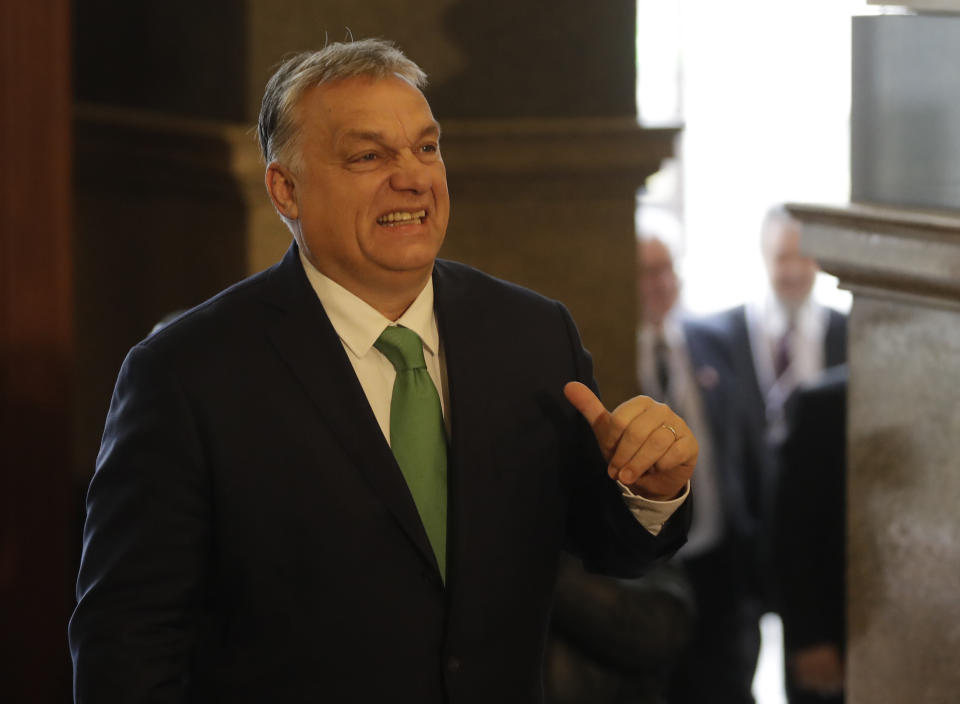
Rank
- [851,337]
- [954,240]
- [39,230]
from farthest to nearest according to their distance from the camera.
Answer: [39,230]
[851,337]
[954,240]

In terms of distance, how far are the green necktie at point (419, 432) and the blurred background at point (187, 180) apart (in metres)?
1.44

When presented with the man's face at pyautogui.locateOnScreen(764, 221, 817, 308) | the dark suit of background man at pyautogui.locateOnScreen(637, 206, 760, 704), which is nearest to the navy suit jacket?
the dark suit of background man at pyautogui.locateOnScreen(637, 206, 760, 704)

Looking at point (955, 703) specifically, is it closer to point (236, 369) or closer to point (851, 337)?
point (851, 337)

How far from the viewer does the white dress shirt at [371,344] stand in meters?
1.93

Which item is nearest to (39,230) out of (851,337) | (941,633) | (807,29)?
(851,337)

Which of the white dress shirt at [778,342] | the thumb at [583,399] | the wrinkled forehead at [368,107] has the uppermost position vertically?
the wrinkled forehead at [368,107]

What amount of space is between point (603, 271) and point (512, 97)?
0.48 m

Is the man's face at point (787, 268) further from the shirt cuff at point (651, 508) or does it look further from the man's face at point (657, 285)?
the shirt cuff at point (651, 508)

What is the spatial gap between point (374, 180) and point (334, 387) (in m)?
0.26

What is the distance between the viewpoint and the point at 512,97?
3637mm

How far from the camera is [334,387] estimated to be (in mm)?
1886

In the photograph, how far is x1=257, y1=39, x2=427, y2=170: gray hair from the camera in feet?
6.24

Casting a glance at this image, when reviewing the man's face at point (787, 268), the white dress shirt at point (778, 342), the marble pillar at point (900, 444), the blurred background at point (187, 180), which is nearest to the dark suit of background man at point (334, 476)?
the marble pillar at point (900, 444)

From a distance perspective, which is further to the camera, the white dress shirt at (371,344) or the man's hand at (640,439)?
the white dress shirt at (371,344)
